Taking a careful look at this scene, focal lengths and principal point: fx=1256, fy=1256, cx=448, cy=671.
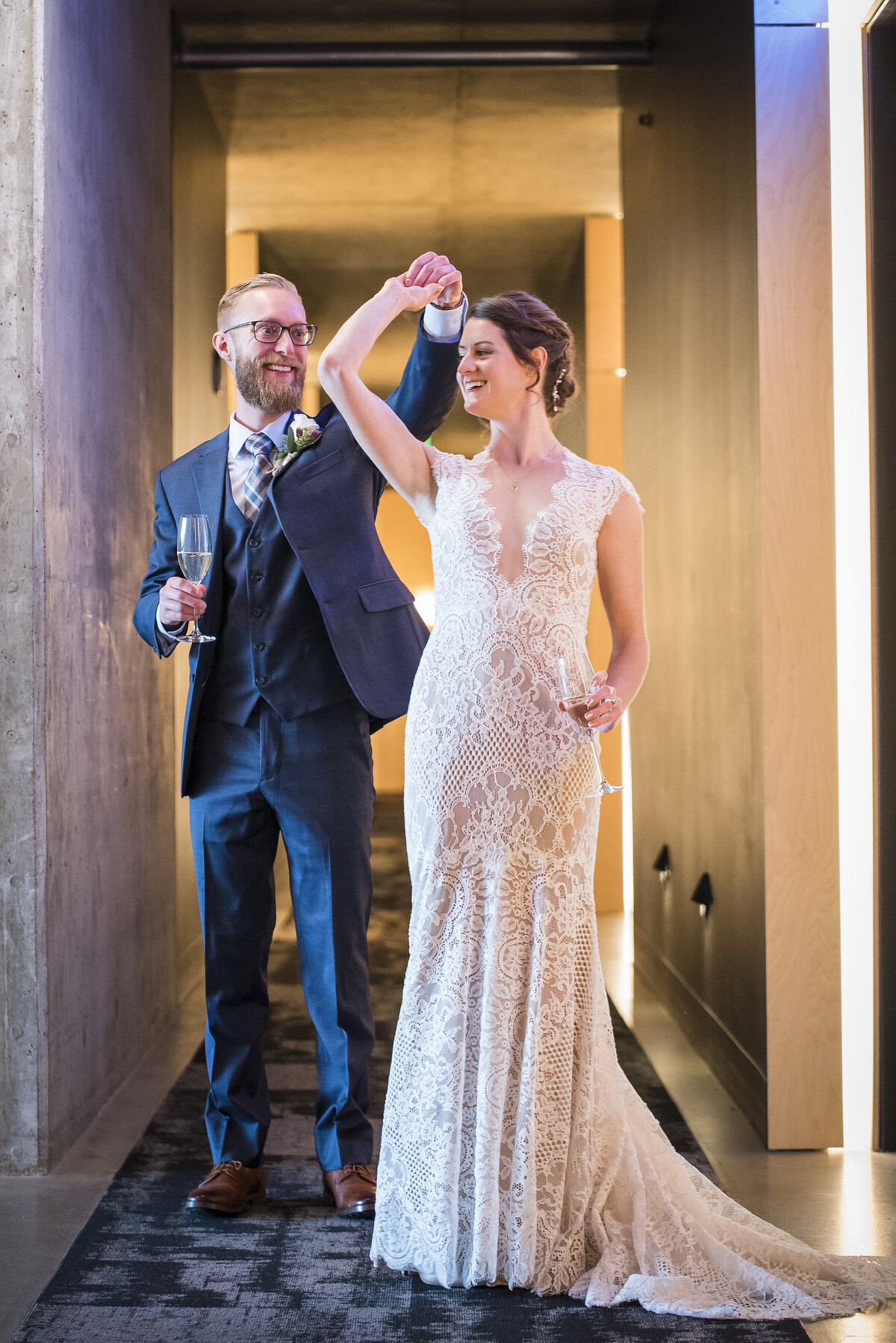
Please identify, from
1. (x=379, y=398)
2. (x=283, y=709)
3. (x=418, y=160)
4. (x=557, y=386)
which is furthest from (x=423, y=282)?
(x=418, y=160)

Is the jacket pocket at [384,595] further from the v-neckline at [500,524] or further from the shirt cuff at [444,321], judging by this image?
the shirt cuff at [444,321]

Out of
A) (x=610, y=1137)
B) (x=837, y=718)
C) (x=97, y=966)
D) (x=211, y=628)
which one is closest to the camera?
(x=610, y=1137)

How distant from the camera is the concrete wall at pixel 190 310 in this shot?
4891mm

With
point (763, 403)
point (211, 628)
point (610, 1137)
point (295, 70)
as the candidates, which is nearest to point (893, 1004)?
point (610, 1137)

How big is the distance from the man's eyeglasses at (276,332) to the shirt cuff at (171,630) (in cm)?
63

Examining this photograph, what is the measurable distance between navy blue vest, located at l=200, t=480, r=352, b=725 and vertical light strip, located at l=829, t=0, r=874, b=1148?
132 cm

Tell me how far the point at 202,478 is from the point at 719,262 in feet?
6.12

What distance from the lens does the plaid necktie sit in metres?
2.71

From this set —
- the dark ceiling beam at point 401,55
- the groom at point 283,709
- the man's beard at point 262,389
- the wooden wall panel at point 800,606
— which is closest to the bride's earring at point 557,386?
the groom at point 283,709

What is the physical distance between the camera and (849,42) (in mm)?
3184

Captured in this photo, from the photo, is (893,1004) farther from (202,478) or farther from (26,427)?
(26,427)

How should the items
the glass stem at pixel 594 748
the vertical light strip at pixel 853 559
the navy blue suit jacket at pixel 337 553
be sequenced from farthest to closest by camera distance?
the vertical light strip at pixel 853 559, the navy blue suit jacket at pixel 337 553, the glass stem at pixel 594 748

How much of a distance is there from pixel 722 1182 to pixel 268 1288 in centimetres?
112

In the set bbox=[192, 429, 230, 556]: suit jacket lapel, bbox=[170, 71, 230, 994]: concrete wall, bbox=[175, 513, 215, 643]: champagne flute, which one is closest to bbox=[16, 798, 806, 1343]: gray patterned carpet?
bbox=[175, 513, 215, 643]: champagne flute
